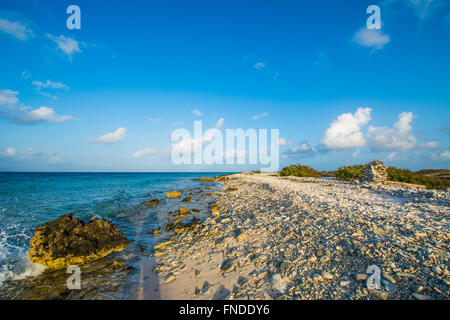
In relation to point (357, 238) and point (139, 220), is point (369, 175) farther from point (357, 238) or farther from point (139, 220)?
point (139, 220)

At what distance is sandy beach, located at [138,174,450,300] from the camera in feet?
13.2

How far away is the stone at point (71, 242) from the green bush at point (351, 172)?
1083 inches

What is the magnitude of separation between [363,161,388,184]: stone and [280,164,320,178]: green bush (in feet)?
75.9

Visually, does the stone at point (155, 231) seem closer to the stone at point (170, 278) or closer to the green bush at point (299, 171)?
the stone at point (170, 278)

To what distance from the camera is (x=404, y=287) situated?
147 inches

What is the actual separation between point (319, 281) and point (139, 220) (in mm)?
11298

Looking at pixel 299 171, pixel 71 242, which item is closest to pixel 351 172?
pixel 299 171

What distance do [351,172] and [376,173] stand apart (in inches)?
196

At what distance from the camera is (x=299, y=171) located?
1797 inches

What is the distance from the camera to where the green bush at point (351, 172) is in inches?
976

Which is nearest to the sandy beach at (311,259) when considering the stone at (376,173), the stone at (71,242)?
the stone at (71,242)
